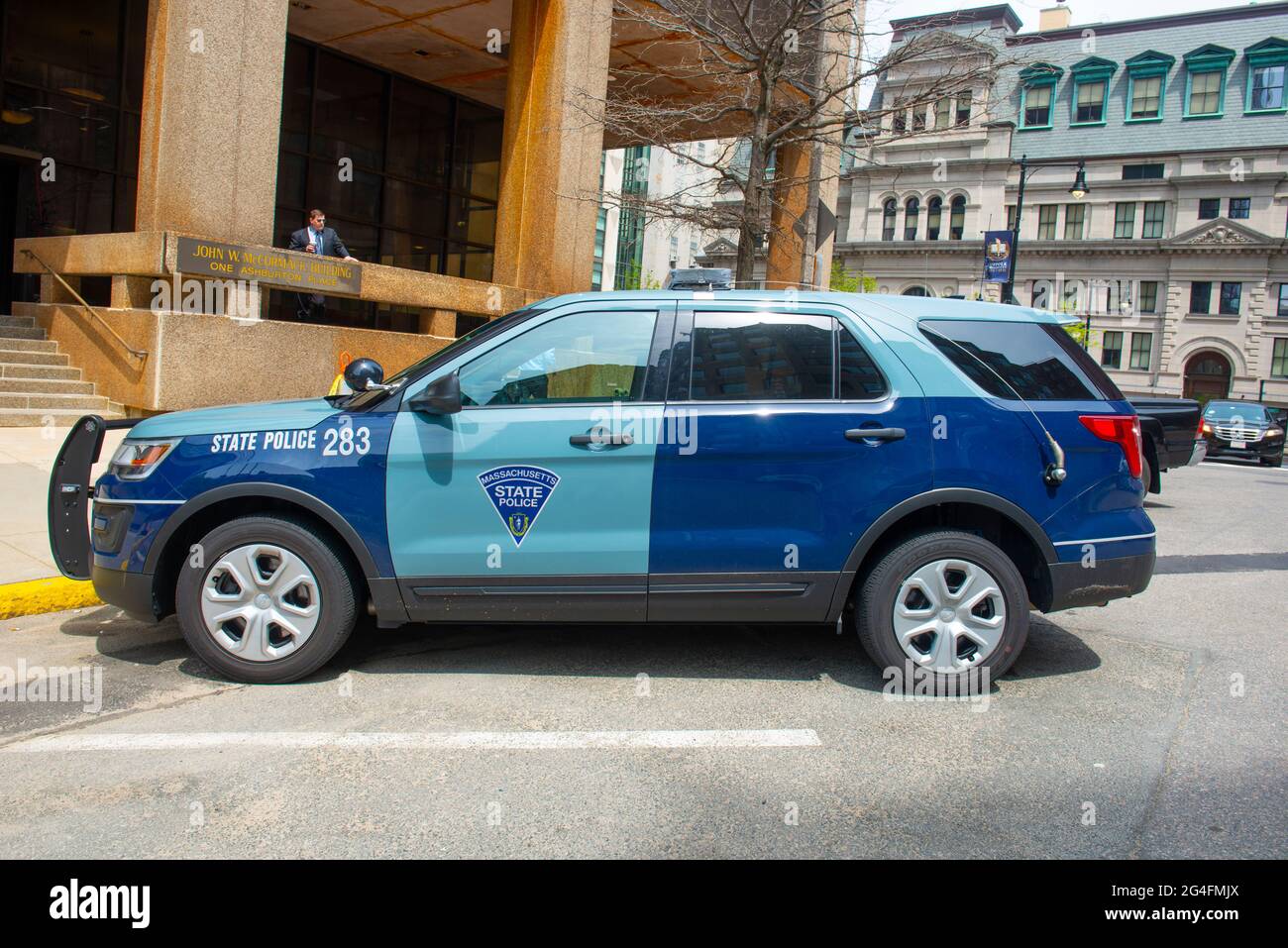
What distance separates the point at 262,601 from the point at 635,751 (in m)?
1.95

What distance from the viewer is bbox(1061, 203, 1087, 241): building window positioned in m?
57.6

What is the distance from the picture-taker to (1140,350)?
56688 millimetres

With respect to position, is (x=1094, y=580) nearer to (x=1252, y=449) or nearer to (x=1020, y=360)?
(x=1020, y=360)

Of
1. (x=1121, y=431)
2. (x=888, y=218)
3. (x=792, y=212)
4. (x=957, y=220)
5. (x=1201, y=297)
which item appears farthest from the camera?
(x=888, y=218)

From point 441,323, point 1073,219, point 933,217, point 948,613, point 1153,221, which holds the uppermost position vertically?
point 933,217

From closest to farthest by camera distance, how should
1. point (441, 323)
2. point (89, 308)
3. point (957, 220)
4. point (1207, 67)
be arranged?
point (89, 308), point (441, 323), point (1207, 67), point (957, 220)

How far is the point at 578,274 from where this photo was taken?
15664 mm

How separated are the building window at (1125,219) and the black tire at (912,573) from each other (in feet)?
195

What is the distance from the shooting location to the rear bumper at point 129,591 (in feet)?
15.0

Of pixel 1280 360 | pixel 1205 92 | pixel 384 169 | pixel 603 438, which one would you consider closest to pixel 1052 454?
pixel 603 438

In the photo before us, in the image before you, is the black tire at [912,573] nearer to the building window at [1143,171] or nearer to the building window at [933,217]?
the building window at [933,217]

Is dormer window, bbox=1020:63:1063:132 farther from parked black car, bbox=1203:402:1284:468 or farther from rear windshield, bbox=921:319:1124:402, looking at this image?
rear windshield, bbox=921:319:1124:402

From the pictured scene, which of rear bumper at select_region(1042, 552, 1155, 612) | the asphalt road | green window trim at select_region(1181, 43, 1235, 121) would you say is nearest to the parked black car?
the asphalt road

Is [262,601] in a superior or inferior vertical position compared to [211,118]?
inferior
